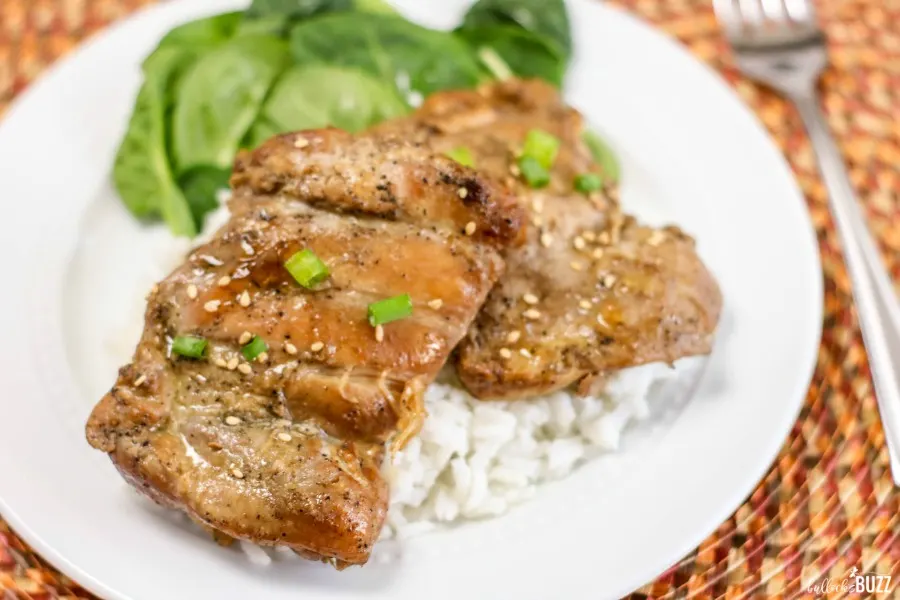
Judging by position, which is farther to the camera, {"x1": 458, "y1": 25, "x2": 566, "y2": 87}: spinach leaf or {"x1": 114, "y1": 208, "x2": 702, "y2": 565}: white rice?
{"x1": 458, "y1": 25, "x2": 566, "y2": 87}: spinach leaf

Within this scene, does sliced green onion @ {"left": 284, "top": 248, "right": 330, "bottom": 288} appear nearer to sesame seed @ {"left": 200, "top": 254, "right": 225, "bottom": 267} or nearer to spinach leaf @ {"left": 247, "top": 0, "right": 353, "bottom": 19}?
sesame seed @ {"left": 200, "top": 254, "right": 225, "bottom": 267}

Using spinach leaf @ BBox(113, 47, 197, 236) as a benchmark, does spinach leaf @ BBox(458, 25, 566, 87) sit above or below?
above

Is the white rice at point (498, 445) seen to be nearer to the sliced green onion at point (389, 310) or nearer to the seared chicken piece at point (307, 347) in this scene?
the seared chicken piece at point (307, 347)

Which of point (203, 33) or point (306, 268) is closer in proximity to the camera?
point (306, 268)

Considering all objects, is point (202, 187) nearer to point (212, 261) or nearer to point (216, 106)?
point (216, 106)

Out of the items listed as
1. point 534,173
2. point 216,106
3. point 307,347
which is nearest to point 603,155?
point 534,173

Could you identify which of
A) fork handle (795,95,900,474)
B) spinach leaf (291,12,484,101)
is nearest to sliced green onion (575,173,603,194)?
spinach leaf (291,12,484,101)

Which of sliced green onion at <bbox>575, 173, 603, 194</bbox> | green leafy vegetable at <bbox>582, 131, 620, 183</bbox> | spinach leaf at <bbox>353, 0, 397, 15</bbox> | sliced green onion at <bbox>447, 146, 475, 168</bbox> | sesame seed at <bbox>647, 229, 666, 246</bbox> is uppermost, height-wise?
spinach leaf at <bbox>353, 0, 397, 15</bbox>

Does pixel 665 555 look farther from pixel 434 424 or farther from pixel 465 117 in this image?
pixel 465 117
